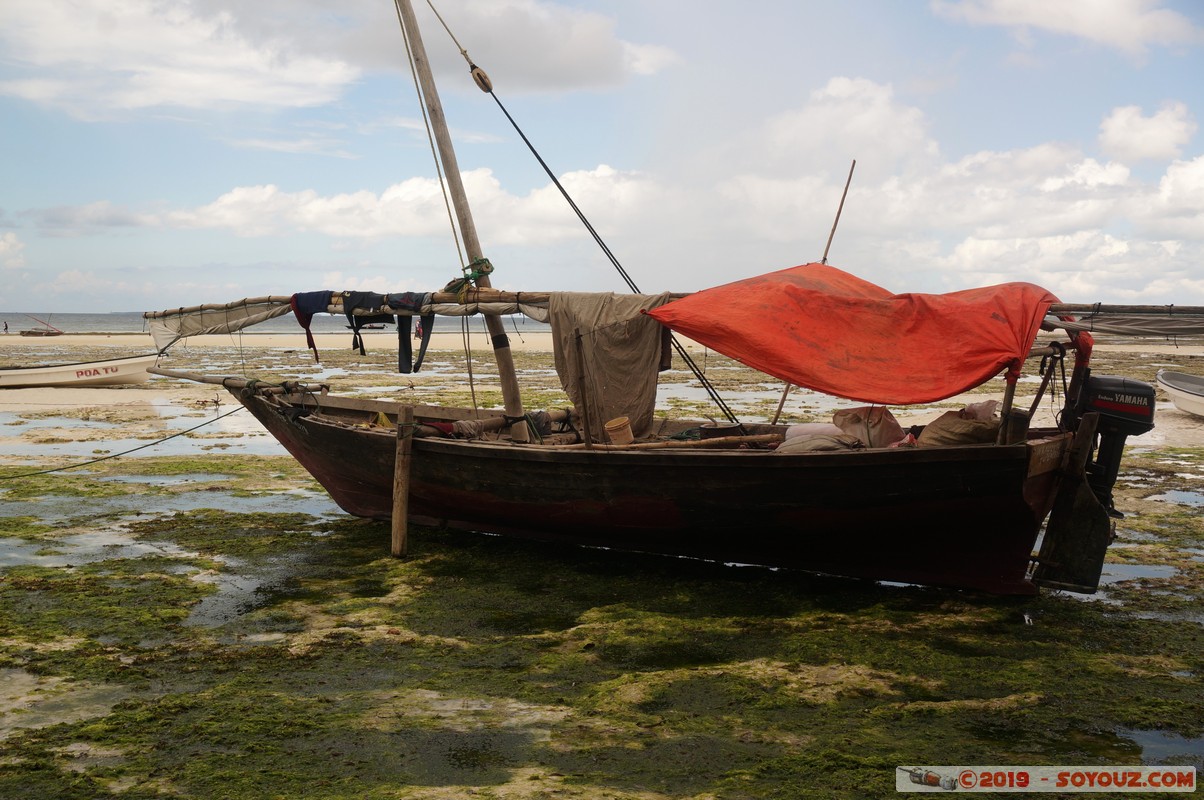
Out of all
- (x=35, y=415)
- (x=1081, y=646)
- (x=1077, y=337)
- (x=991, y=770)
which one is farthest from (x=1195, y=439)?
(x=35, y=415)

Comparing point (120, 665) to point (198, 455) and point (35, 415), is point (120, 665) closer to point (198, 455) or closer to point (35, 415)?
point (198, 455)

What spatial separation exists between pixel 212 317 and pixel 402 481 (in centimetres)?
411

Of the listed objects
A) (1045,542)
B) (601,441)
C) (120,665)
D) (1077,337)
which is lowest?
(120,665)

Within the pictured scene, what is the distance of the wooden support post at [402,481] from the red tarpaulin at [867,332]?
2.82 metres

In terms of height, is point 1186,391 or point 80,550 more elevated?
point 1186,391

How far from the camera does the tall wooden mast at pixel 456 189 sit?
10.5 metres

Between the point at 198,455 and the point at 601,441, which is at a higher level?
the point at 601,441

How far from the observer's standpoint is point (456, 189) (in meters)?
10.7

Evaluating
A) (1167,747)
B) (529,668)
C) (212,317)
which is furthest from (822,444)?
(212,317)

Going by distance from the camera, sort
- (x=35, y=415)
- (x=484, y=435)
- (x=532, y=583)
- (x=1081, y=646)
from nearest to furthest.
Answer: (x=1081, y=646), (x=532, y=583), (x=484, y=435), (x=35, y=415)

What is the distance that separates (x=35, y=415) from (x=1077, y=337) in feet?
66.0

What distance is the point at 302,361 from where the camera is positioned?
3866 centimetres

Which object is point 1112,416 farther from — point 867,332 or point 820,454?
point 820,454

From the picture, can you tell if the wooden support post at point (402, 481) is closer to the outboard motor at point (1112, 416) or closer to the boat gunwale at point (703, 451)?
the boat gunwale at point (703, 451)
